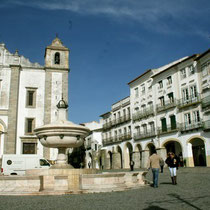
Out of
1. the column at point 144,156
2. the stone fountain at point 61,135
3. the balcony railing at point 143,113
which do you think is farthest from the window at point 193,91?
the stone fountain at point 61,135

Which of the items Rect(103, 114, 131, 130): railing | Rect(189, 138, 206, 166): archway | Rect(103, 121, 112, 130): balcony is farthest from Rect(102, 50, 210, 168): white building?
Rect(103, 121, 112, 130): balcony

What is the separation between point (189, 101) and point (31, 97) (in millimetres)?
17529

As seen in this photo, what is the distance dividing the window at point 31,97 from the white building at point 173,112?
15.2 meters

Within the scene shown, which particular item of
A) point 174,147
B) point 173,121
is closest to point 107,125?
point 174,147

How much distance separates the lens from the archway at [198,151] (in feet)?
99.9

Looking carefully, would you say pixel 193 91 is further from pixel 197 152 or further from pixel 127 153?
pixel 127 153

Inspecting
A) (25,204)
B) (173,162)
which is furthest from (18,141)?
(25,204)

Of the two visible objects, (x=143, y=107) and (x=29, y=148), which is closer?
(x=29, y=148)

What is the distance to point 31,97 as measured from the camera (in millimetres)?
31266

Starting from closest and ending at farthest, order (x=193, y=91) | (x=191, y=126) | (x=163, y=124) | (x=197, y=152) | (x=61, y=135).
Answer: (x=61, y=135)
(x=191, y=126)
(x=193, y=91)
(x=197, y=152)
(x=163, y=124)

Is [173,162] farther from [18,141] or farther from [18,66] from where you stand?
[18,66]

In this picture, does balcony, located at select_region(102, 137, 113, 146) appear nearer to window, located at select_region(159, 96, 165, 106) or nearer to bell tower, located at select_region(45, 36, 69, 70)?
window, located at select_region(159, 96, 165, 106)

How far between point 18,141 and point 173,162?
21.9m

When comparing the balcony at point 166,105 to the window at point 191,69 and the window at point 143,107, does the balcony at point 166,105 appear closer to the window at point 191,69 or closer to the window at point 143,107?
the window at point 143,107
